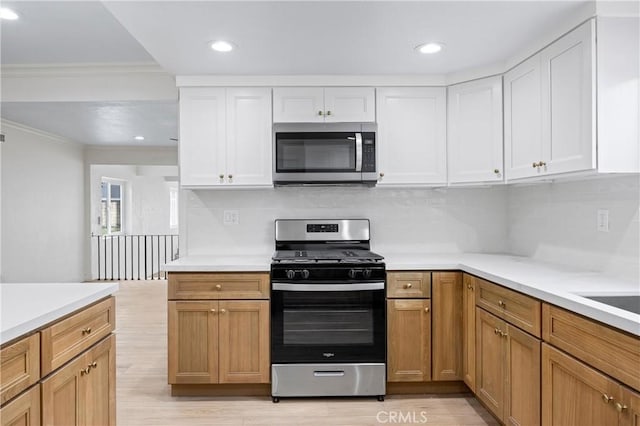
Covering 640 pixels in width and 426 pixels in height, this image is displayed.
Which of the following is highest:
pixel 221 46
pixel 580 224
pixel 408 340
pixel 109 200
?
pixel 221 46

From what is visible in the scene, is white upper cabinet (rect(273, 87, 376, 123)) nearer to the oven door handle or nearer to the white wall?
the oven door handle

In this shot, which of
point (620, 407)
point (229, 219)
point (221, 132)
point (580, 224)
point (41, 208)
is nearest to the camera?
point (620, 407)

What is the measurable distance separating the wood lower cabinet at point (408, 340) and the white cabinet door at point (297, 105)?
4.69ft

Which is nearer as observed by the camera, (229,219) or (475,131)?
(475,131)

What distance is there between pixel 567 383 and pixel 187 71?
112 inches

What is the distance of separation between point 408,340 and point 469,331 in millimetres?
388

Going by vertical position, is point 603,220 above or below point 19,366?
above

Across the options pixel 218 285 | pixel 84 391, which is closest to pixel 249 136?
pixel 218 285

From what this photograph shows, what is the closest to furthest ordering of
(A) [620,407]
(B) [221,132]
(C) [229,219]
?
(A) [620,407], (B) [221,132], (C) [229,219]

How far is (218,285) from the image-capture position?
8.48 feet

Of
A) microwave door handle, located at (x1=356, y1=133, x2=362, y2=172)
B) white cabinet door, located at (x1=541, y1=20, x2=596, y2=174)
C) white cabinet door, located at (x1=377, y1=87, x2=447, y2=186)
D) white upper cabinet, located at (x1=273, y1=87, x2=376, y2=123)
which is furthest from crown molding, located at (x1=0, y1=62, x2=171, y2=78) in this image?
white cabinet door, located at (x1=541, y1=20, x2=596, y2=174)

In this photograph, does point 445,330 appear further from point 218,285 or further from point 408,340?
point 218,285

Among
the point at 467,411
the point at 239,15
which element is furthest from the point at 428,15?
the point at 467,411

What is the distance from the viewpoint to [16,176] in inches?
196
